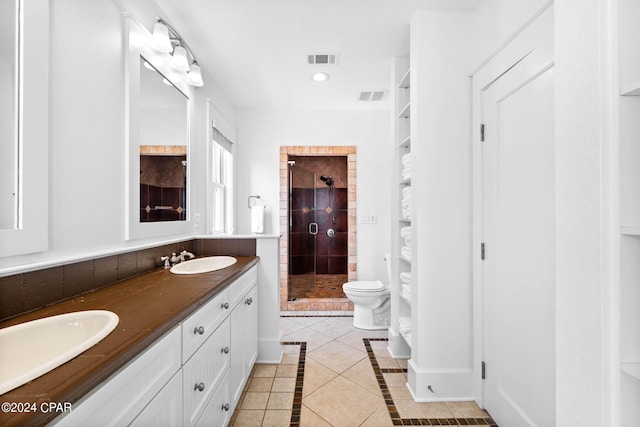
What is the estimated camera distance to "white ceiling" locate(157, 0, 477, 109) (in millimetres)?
1940

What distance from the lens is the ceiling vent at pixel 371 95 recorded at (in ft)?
10.6

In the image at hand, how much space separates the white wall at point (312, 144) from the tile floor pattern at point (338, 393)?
4.47ft

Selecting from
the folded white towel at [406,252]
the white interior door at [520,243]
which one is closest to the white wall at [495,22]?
the white interior door at [520,243]

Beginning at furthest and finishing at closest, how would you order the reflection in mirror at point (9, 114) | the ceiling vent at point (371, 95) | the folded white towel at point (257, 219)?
1. the folded white towel at point (257, 219)
2. the ceiling vent at point (371, 95)
3. the reflection in mirror at point (9, 114)

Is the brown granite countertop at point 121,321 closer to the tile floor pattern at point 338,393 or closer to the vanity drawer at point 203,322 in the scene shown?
the vanity drawer at point 203,322

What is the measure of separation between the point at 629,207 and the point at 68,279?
1917mm

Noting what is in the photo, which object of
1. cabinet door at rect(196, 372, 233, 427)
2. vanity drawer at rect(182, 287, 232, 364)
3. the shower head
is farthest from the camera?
the shower head

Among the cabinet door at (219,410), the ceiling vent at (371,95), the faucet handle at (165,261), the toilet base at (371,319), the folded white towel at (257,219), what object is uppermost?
the ceiling vent at (371,95)

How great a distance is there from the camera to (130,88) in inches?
66.0

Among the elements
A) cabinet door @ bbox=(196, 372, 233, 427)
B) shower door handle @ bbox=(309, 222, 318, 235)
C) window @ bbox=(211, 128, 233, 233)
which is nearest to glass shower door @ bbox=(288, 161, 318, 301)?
shower door handle @ bbox=(309, 222, 318, 235)

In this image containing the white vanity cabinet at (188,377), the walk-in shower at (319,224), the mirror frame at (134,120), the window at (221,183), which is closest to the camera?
the white vanity cabinet at (188,377)

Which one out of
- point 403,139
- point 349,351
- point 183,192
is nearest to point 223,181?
point 183,192

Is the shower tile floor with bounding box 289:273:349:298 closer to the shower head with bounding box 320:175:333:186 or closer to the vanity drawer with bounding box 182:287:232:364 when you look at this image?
the shower head with bounding box 320:175:333:186

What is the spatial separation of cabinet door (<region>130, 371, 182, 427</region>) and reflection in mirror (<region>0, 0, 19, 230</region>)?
2.49 ft
